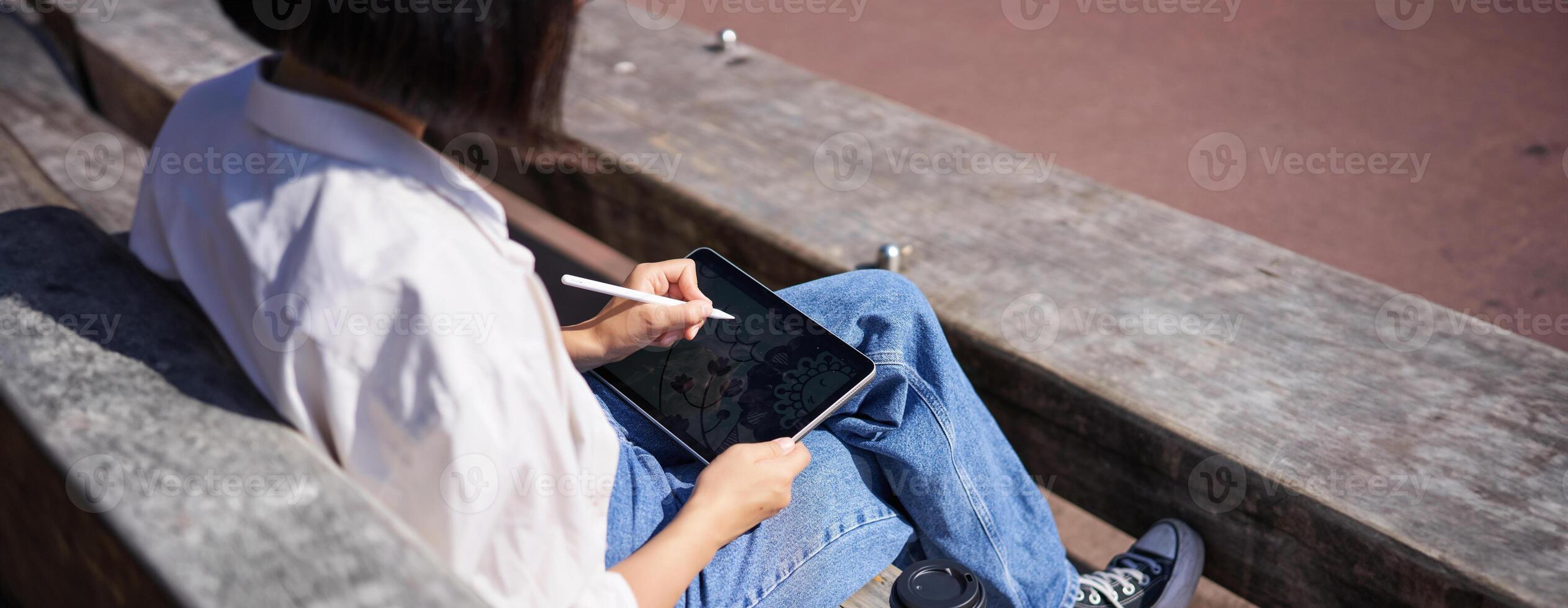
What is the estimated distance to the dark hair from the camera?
2.81ft

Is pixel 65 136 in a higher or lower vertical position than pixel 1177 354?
lower

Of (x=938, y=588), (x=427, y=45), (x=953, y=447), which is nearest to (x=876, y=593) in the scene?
(x=938, y=588)

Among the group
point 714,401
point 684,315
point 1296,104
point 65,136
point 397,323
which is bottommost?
point 65,136

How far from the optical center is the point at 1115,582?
1671 mm

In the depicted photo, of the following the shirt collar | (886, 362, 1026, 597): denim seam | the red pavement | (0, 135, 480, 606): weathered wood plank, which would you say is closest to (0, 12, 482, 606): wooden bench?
(0, 135, 480, 606): weathered wood plank

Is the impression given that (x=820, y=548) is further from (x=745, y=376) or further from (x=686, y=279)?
(x=686, y=279)

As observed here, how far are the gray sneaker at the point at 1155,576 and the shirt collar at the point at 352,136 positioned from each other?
1094 millimetres

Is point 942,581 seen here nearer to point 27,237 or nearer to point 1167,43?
point 27,237

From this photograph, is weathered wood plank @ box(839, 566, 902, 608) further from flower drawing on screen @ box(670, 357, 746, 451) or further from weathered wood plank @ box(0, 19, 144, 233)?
weathered wood plank @ box(0, 19, 144, 233)

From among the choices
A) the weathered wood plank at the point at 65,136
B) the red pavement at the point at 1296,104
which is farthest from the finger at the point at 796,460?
the red pavement at the point at 1296,104

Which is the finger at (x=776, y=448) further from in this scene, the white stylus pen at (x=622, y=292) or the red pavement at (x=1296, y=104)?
the red pavement at (x=1296, y=104)

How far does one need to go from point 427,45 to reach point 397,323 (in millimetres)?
222

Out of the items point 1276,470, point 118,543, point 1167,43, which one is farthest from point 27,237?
point 1167,43

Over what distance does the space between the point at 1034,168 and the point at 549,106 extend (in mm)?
1464
